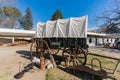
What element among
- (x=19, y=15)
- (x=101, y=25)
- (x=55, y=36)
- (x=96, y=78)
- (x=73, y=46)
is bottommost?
(x=96, y=78)

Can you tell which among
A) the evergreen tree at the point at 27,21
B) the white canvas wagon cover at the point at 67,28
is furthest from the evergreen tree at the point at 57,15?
the white canvas wagon cover at the point at 67,28

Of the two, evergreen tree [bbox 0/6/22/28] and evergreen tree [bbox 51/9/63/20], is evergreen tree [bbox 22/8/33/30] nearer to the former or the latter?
evergreen tree [bbox 0/6/22/28]

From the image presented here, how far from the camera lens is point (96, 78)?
277 inches

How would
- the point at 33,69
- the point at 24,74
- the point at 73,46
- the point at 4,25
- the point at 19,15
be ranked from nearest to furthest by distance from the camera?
the point at 24,74 < the point at 33,69 < the point at 73,46 < the point at 4,25 < the point at 19,15

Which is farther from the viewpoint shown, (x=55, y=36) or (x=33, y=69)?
(x=55, y=36)

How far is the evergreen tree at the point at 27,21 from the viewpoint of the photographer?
5697 cm

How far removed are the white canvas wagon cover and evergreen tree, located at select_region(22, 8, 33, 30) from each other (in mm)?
46681

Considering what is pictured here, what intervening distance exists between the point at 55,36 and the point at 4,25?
121ft

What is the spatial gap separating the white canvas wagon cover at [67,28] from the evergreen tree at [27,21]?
46681 millimetres

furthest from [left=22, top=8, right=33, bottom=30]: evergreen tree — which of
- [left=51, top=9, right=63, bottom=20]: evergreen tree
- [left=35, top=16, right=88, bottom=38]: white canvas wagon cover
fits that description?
[left=35, top=16, right=88, bottom=38]: white canvas wagon cover

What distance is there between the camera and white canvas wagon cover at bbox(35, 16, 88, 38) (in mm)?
9516

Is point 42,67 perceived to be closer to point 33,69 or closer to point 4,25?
point 33,69

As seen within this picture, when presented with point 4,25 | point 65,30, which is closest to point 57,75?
point 65,30

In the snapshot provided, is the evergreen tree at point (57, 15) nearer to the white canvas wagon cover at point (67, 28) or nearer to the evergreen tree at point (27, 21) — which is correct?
the evergreen tree at point (27, 21)
